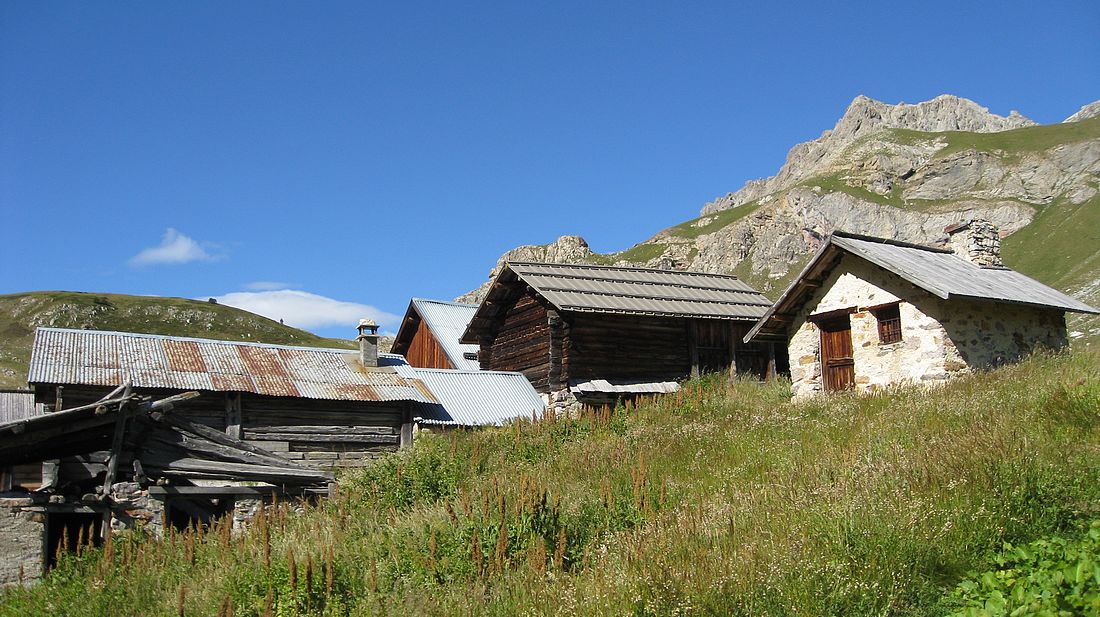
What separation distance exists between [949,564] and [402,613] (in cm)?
494

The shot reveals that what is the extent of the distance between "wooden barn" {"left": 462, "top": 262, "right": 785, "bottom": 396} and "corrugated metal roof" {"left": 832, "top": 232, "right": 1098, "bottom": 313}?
6.78 metres

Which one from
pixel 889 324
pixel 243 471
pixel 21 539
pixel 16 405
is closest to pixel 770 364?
pixel 889 324

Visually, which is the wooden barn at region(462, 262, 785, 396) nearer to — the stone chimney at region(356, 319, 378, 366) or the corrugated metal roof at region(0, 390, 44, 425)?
→ the stone chimney at region(356, 319, 378, 366)

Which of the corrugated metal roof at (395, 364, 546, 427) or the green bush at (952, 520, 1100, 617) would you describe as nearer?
the green bush at (952, 520, 1100, 617)

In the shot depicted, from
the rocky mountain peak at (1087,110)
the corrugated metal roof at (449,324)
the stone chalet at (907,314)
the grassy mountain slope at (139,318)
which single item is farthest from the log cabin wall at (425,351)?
the rocky mountain peak at (1087,110)

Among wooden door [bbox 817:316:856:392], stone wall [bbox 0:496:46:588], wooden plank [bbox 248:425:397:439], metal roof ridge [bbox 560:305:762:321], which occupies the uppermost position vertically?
metal roof ridge [bbox 560:305:762:321]

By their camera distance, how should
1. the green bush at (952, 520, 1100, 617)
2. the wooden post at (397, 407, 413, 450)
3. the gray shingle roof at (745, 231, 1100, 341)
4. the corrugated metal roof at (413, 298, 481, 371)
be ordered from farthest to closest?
the corrugated metal roof at (413, 298, 481, 371), the wooden post at (397, 407, 413, 450), the gray shingle roof at (745, 231, 1100, 341), the green bush at (952, 520, 1100, 617)

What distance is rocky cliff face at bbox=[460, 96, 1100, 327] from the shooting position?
116438 mm

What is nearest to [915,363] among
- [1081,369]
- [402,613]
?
[1081,369]

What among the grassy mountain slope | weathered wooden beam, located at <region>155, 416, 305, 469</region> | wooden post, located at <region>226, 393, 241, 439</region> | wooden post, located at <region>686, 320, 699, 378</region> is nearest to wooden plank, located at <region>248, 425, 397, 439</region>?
wooden post, located at <region>226, 393, 241, 439</region>

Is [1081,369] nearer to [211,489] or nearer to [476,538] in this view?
[476,538]

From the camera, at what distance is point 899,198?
436 feet

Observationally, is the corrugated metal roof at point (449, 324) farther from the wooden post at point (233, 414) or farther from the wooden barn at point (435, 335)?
the wooden post at point (233, 414)

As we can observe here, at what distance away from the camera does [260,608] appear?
811 centimetres
